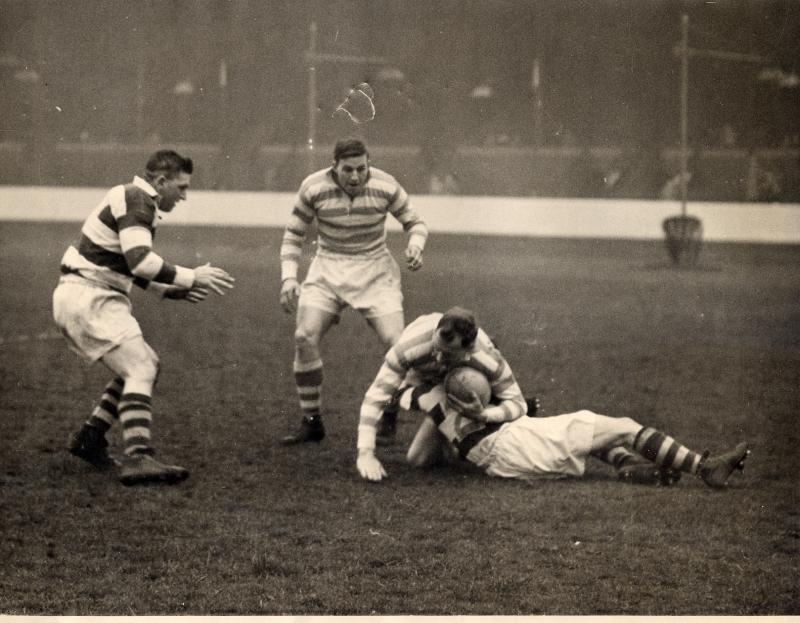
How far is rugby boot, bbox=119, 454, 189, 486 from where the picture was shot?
221 inches

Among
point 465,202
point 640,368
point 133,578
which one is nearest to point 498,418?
point 133,578

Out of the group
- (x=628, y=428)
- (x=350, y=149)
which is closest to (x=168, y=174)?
(x=350, y=149)

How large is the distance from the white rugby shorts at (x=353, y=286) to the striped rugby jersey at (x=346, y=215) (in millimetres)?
74

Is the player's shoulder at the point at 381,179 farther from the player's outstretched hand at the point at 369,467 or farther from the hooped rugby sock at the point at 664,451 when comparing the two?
the hooped rugby sock at the point at 664,451

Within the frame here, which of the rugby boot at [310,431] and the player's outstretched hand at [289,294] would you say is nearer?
the player's outstretched hand at [289,294]

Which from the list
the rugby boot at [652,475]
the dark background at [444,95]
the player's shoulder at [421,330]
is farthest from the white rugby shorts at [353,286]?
the dark background at [444,95]

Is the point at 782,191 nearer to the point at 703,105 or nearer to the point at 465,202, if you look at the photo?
the point at 703,105

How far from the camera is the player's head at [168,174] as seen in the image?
557 centimetres

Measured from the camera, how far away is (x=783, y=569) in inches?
185

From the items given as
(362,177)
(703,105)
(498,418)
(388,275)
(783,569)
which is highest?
(703,105)

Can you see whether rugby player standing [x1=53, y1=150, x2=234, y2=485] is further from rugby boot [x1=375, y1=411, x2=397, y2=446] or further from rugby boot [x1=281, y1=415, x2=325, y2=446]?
rugby boot [x1=375, y1=411, x2=397, y2=446]

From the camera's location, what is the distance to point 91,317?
18.5 feet

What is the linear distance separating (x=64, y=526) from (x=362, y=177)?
8.27ft

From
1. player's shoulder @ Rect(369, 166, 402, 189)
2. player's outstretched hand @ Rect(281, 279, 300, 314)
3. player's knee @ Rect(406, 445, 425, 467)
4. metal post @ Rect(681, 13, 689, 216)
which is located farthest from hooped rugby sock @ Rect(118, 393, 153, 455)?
metal post @ Rect(681, 13, 689, 216)
